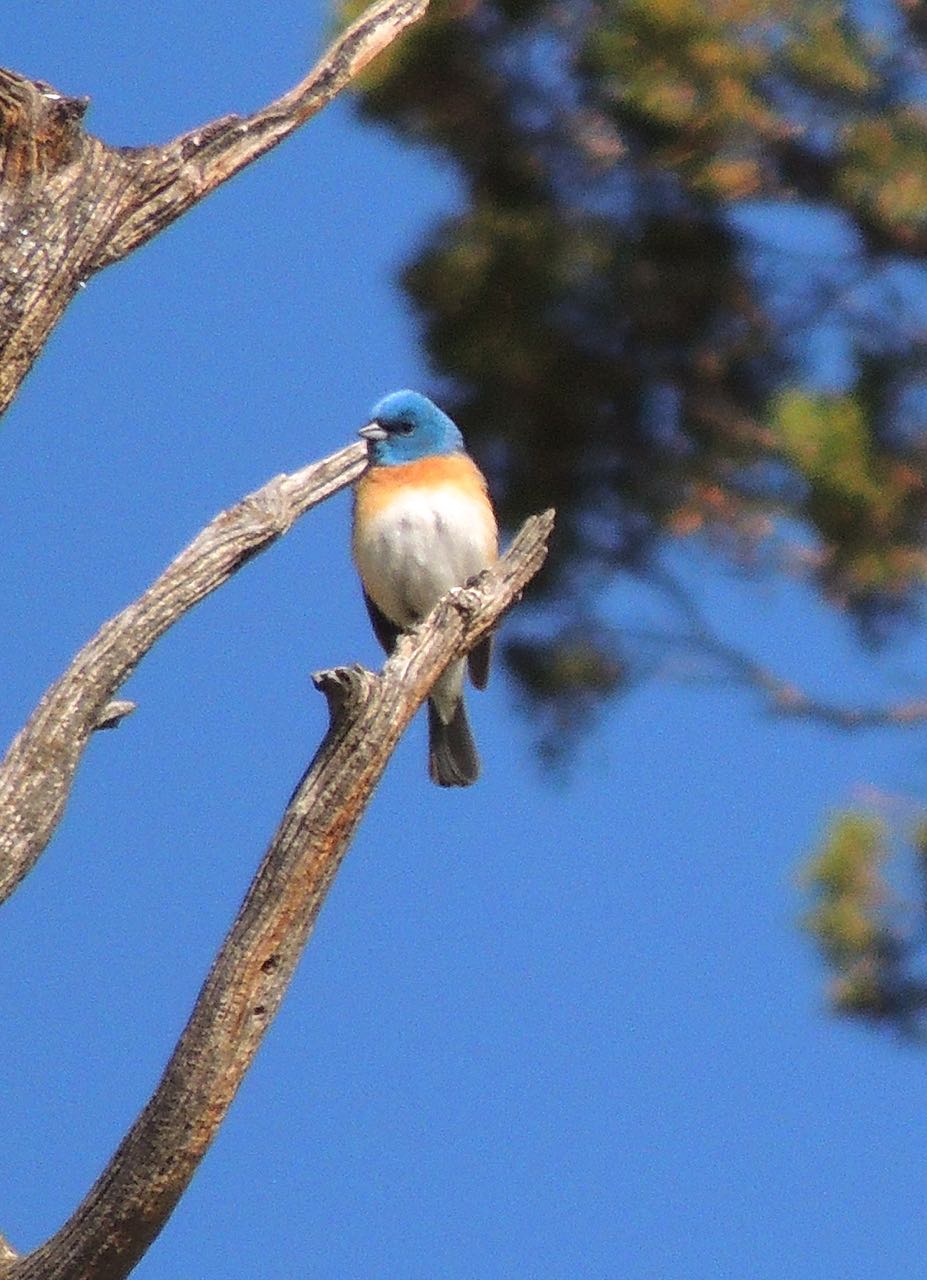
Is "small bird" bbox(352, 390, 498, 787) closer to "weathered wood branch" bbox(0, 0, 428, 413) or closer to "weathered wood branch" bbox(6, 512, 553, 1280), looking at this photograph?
"weathered wood branch" bbox(0, 0, 428, 413)

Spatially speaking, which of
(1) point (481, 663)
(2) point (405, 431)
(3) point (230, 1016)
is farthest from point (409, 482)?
(3) point (230, 1016)

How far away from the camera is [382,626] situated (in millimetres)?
5805

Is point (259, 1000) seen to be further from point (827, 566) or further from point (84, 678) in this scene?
point (827, 566)

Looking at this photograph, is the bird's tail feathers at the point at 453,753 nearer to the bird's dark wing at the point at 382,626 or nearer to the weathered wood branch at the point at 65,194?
the bird's dark wing at the point at 382,626

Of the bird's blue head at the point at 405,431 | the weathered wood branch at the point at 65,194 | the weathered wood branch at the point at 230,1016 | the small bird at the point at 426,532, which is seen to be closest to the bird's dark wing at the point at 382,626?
the small bird at the point at 426,532

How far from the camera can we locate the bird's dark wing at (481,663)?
557 centimetres

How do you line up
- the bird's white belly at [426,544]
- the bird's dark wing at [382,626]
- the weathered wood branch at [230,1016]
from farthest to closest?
the bird's dark wing at [382,626] → the bird's white belly at [426,544] → the weathered wood branch at [230,1016]

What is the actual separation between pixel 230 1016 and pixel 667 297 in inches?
139

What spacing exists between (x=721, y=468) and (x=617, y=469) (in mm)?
291

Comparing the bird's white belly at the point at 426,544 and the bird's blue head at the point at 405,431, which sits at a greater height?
the bird's blue head at the point at 405,431

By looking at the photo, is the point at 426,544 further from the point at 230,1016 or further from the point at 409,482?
the point at 230,1016

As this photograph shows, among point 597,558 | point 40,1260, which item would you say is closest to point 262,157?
point 40,1260

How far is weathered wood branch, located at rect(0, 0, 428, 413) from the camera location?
12.3 ft

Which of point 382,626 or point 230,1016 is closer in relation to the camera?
point 230,1016
